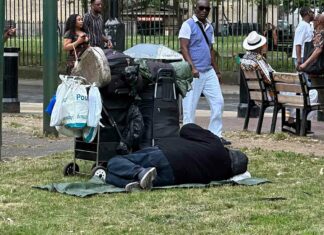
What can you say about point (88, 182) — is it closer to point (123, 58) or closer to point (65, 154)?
point (123, 58)

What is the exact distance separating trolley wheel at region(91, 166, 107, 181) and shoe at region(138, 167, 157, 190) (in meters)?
0.75

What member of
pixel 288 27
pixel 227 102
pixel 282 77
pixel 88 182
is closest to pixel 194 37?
pixel 282 77

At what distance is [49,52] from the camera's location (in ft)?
42.8

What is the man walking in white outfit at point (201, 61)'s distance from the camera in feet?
39.4

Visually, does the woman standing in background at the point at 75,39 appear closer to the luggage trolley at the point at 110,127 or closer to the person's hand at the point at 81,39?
the person's hand at the point at 81,39

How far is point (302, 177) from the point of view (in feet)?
30.9

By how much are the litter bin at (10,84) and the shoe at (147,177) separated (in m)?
8.53

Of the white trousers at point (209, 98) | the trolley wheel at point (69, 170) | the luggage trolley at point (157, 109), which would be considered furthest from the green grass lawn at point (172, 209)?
the white trousers at point (209, 98)

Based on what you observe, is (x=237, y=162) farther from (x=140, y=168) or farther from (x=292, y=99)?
(x=292, y=99)

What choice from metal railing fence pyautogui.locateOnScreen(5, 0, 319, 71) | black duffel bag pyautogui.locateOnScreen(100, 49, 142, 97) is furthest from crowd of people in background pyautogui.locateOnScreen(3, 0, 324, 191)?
metal railing fence pyautogui.locateOnScreen(5, 0, 319, 71)

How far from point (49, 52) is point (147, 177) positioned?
16.7ft

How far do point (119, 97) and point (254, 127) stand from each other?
5.35 metres

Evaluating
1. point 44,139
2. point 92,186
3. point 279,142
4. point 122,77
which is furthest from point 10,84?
point 92,186

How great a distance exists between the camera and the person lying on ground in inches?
Result: 335
